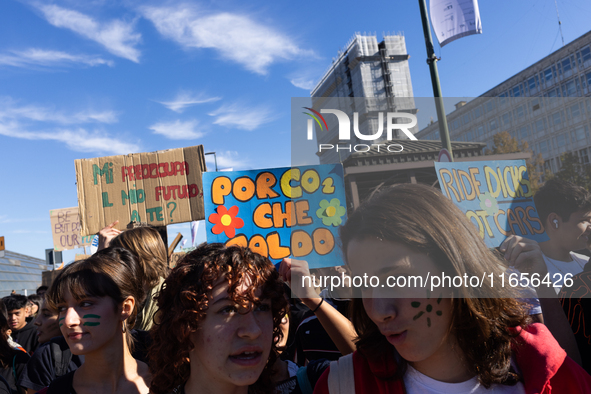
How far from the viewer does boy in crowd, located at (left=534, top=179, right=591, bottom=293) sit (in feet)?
3.97

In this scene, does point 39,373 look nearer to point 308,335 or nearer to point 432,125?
point 308,335

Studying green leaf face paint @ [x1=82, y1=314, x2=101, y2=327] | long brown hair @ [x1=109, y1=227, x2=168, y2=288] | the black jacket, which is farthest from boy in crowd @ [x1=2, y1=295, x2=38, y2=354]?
green leaf face paint @ [x1=82, y1=314, x2=101, y2=327]

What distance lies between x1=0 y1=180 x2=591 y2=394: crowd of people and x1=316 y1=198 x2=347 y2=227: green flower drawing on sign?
5 cm

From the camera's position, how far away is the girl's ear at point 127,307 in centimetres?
226

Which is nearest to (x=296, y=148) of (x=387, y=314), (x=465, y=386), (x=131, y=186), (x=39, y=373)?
(x=387, y=314)

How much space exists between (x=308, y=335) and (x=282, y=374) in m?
0.85

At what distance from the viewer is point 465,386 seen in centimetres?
130

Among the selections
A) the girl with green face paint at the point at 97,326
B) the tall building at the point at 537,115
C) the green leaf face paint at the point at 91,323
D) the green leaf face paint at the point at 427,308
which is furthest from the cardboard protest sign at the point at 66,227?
the tall building at the point at 537,115

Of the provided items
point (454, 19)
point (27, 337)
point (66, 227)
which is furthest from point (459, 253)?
point (66, 227)

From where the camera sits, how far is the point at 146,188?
6219mm

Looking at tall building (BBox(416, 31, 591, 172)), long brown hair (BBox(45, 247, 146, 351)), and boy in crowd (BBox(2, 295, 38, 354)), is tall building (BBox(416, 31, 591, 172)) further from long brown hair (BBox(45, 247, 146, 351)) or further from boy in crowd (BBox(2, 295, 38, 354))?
boy in crowd (BBox(2, 295, 38, 354))

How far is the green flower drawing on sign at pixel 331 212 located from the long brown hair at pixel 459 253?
44mm

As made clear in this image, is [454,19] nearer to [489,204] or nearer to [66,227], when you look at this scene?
[489,204]

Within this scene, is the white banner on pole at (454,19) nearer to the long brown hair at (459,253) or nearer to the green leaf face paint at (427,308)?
the long brown hair at (459,253)
